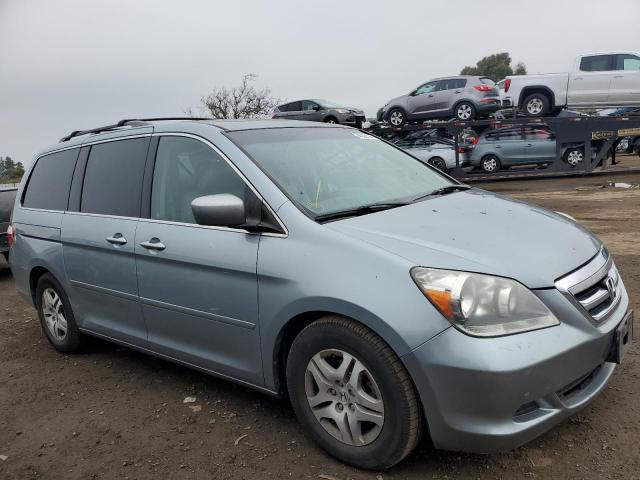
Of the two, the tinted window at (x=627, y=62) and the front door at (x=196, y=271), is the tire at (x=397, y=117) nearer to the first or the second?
the tinted window at (x=627, y=62)

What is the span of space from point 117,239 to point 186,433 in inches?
51.3

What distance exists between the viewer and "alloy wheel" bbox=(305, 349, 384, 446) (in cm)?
249

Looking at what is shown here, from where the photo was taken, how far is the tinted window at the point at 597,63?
50.4ft

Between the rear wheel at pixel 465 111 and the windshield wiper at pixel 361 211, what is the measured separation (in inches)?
586

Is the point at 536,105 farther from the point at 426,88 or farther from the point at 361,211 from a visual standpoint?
the point at 361,211

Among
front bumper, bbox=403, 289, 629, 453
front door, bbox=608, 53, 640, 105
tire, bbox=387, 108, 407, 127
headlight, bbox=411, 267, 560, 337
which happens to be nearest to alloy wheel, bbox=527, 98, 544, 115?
front door, bbox=608, 53, 640, 105

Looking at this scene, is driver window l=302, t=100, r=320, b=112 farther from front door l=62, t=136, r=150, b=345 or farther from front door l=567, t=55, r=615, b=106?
front door l=62, t=136, r=150, b=345

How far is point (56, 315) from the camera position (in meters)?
4.52

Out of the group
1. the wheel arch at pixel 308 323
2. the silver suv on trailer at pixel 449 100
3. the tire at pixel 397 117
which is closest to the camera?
the wheel arch at pixel 308 323

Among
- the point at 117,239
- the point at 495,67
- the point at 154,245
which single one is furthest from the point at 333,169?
the point at 495,67

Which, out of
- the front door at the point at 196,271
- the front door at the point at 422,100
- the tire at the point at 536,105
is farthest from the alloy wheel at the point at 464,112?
the front door at the point at 196,271

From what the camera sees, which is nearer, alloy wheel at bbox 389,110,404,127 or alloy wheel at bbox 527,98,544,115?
alloy wheel at bbox 527,98,544,115

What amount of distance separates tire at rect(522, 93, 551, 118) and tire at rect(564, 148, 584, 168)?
1.53m

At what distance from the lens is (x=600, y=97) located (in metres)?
15.7
